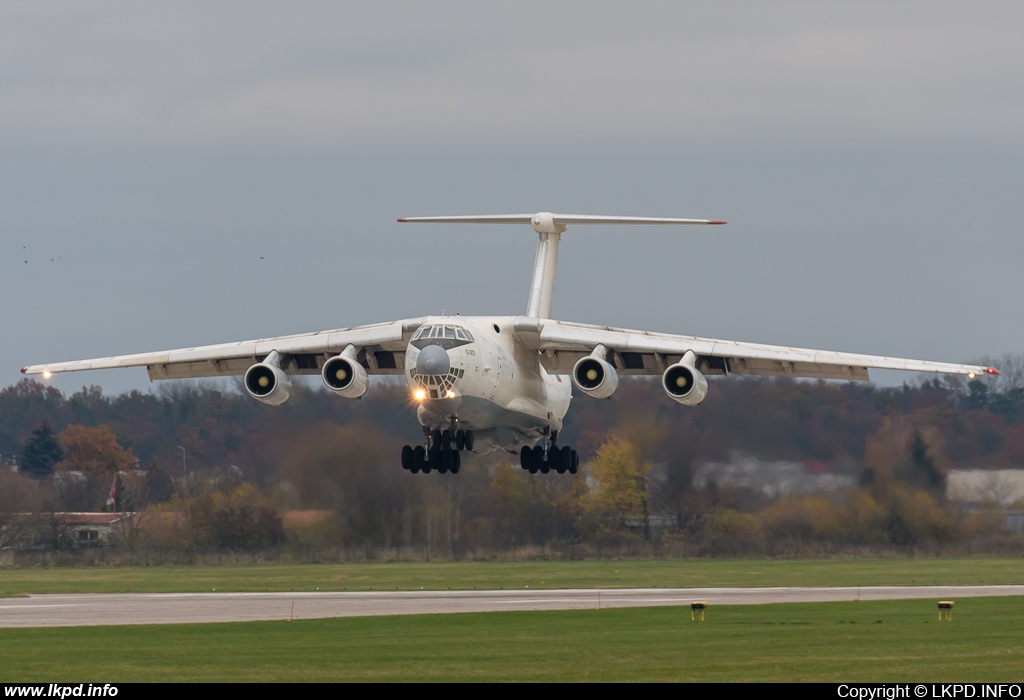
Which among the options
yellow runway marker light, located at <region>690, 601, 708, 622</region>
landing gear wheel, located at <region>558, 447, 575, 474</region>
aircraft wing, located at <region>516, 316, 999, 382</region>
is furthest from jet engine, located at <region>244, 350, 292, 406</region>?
yellow runway marker light, located at <region>690, 601, 708, 622</region>

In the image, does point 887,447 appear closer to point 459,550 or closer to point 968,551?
point 968,551

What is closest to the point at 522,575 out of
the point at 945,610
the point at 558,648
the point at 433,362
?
the point at 945,610

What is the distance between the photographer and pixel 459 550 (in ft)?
112

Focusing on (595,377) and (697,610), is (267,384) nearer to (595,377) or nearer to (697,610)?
(595,377)

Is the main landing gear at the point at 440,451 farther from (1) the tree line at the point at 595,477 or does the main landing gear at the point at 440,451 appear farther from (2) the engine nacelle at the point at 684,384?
(1) the tree line at the point at 595,477

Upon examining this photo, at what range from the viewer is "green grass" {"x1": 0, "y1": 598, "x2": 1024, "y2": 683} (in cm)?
1706

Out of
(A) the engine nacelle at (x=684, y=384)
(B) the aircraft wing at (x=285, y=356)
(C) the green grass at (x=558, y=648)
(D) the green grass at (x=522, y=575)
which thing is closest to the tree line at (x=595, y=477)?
(D) the green grass at (x=522, y=575)

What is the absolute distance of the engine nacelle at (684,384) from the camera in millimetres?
22875

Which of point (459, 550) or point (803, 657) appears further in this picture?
point (459, 550)

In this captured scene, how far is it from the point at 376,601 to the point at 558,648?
8419 mm

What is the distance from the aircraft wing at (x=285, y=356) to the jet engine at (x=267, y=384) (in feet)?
3.60

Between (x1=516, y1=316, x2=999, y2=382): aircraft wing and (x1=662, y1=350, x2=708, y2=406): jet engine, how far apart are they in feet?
3.07

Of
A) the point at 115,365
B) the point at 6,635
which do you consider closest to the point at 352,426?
the point at 115,365

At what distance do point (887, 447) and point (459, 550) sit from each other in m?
8.99
